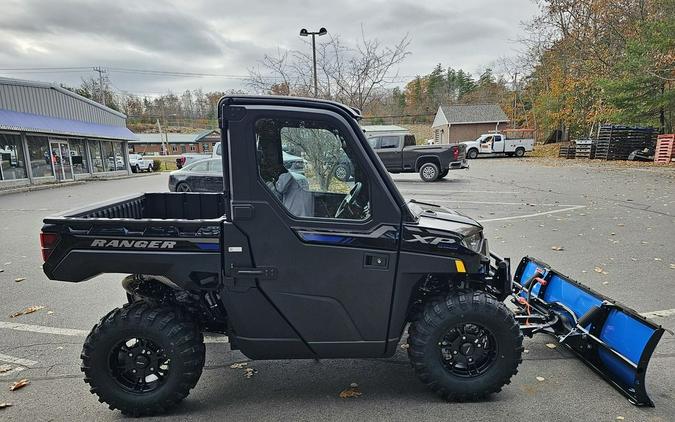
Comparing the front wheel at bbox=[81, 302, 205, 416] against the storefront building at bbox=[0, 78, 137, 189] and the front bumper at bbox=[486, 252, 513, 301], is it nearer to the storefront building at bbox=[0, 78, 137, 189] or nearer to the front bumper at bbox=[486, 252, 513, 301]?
the front bumper at bbox=[486, 252, 513, 301]

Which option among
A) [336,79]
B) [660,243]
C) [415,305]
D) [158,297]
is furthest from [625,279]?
[336,79]

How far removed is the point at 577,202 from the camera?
1101cm

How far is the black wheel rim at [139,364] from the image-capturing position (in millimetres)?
2701

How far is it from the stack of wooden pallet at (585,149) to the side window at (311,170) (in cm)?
3096

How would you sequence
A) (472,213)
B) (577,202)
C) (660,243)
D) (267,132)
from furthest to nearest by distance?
(577,202) → (472,213) → (660,243) → (267,132)

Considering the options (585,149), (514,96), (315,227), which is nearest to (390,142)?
(315,227)

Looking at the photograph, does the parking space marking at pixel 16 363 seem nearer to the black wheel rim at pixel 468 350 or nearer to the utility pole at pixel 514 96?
the black wheel rim at pixel 468 350

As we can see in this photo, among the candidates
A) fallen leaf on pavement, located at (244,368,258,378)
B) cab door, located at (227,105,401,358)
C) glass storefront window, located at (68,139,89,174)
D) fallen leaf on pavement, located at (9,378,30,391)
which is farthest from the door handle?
glass storefront window, located at (68,139,89,174)

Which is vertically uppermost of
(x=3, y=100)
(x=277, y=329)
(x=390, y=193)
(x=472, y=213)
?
(x=3, y=100)

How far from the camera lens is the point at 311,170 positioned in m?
2.69

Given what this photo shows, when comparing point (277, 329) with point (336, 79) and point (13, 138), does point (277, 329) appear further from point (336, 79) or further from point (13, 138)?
point (13, 138)

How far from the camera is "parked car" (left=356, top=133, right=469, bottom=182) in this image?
17047mm

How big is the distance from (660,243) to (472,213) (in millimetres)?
3846

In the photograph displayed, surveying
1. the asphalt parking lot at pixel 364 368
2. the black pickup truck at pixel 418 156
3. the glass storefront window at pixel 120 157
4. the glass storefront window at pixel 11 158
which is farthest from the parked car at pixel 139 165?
the asphalt parking lot at pixel 364 368
